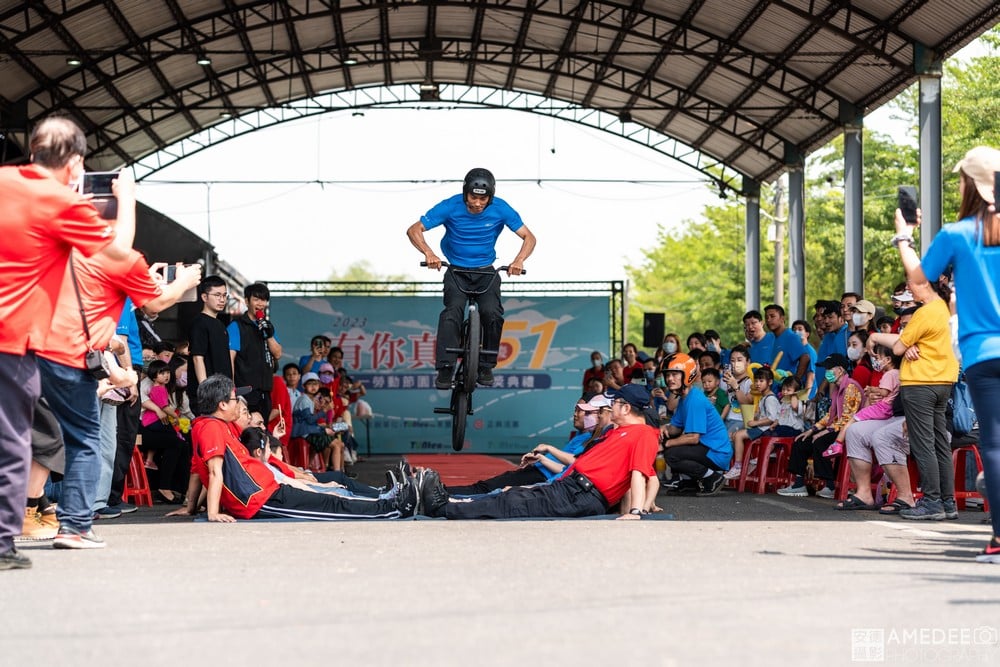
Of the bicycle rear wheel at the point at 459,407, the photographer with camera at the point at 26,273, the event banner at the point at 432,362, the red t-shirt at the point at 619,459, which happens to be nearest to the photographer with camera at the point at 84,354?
the photographer with camera at the point at 26,273

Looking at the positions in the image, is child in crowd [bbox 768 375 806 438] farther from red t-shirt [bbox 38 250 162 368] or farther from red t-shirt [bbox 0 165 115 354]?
red t-shirt [bbox 0 165 115 354]

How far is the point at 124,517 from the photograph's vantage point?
32.8 feet

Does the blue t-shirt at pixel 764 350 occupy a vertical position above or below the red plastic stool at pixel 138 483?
above

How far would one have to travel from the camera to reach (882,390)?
1068 cm

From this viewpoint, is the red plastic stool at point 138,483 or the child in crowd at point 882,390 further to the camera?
the red plastic stool at point 138,483

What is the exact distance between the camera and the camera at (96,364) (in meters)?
6.48

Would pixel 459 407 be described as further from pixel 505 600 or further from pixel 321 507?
pixel 505 600

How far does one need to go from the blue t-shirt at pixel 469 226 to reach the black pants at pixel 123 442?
8.60ft

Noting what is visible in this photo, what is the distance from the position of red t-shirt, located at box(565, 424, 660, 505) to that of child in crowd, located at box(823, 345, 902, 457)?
2193 mm

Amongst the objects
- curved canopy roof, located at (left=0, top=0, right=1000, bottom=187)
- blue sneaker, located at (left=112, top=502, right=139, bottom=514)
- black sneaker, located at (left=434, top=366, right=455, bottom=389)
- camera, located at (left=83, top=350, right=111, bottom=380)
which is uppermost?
curved canopy roof, located at (left=0, top=0, right=1000, bottom=187)

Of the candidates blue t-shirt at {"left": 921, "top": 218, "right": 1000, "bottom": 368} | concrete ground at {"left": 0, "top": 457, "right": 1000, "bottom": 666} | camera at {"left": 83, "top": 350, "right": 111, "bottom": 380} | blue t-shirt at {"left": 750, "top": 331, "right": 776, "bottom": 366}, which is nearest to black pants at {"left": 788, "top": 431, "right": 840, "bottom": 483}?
blue t-shirt at {"left": 750, "top": 331, "right": 776, "bottom": 366}

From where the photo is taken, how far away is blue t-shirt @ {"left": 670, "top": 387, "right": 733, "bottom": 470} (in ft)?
41.4

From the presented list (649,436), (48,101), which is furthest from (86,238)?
(48,101)

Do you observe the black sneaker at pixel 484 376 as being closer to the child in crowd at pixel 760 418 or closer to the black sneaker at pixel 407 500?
the black sneaker at pixel 407 500
